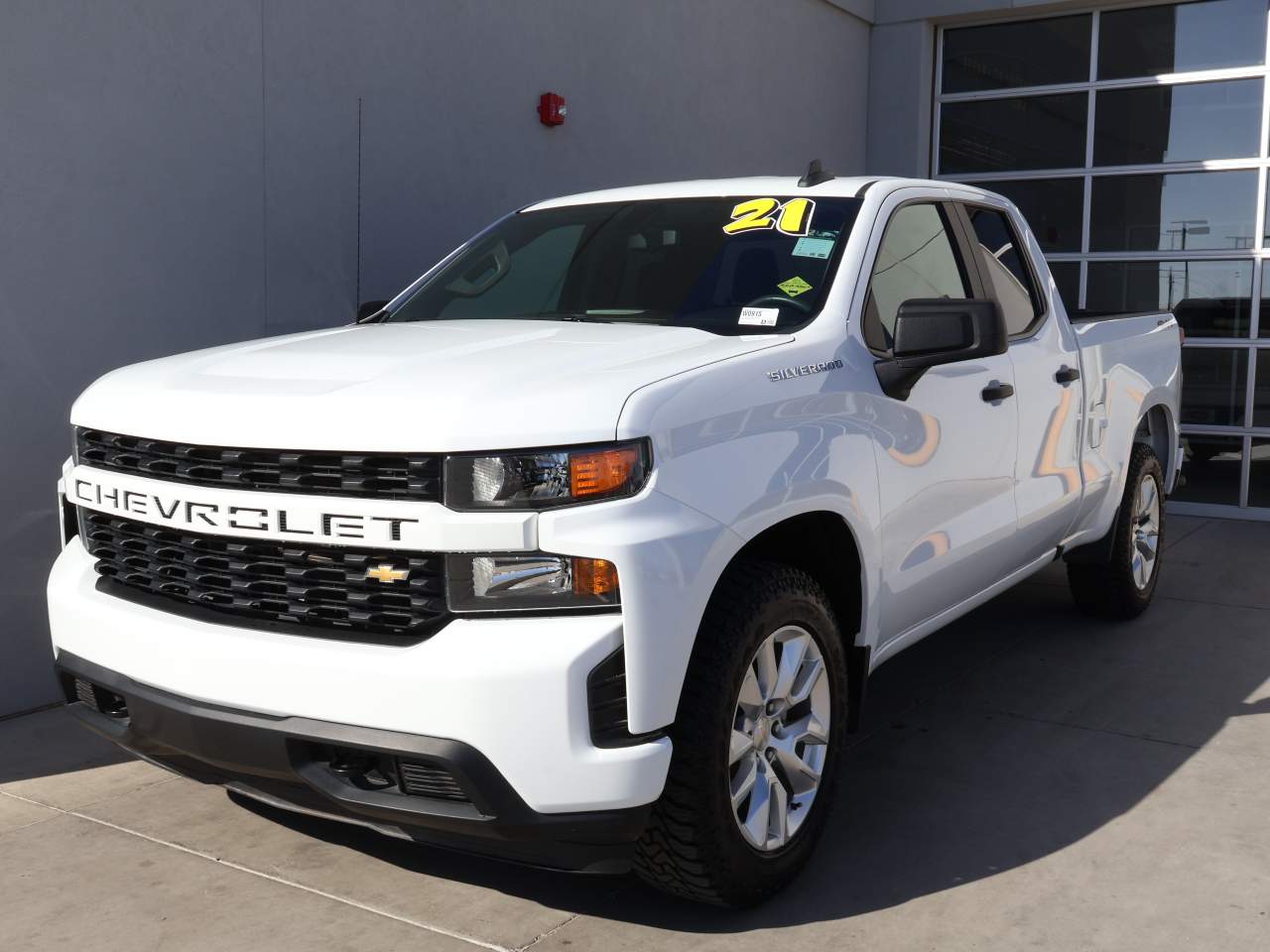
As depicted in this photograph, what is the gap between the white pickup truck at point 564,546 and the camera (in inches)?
104

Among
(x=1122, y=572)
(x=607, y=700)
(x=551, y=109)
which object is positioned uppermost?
(x=551, y=109)

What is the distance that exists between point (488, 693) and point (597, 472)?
495mm

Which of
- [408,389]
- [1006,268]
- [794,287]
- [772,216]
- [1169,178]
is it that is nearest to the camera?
[408,389]

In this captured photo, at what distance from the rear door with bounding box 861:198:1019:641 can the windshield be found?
0.71 feet

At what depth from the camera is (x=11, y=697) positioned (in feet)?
15.8

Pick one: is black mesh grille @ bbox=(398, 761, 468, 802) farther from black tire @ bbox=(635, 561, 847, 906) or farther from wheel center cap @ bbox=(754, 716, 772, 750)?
wheel center cap @ bbox=(754, 716, 772, 750)

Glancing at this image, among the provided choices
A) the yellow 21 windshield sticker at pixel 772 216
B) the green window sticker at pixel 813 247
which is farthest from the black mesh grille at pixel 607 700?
the yellow 21 windshield sticker at pixel 772 216

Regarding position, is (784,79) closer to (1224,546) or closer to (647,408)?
(1224,546)

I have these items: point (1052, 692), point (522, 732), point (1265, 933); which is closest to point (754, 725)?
point (522, 732)

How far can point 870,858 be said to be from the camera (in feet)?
11.5

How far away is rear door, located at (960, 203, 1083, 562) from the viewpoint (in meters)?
4.53

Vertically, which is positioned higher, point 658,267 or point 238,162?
point 238,162

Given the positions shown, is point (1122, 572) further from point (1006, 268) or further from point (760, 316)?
point (760, 316)

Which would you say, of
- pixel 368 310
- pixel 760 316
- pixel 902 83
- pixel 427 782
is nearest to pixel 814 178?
pixel 760 316
